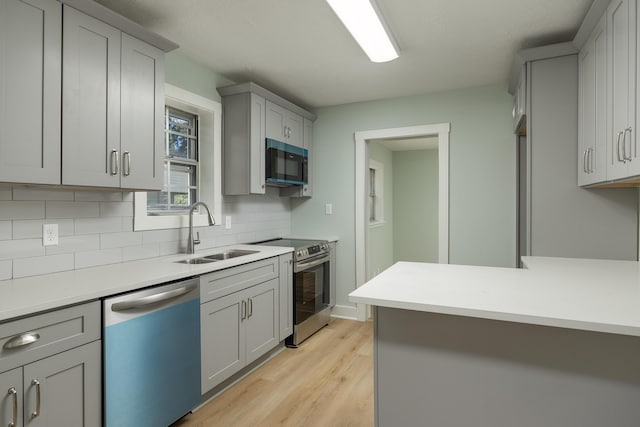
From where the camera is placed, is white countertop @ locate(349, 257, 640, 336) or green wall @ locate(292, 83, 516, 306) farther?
green wall @ locate(292, 83, 516, 306)

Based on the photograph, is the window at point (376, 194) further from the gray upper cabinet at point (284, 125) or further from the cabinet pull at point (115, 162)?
the cabinet pull at point (115, 162)

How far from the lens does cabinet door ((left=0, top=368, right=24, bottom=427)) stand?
50.3 inches

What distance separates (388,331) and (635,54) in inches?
62.7

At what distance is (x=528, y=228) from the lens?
8.23ft

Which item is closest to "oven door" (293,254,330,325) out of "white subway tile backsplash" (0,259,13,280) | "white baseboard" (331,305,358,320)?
"white baseboard" (331,305,358,320)

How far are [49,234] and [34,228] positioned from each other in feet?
0.24

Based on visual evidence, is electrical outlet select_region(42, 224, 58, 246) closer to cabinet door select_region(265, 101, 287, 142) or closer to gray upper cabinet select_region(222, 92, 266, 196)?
gray upper cabinet select_region(222, 92, 266, 196)

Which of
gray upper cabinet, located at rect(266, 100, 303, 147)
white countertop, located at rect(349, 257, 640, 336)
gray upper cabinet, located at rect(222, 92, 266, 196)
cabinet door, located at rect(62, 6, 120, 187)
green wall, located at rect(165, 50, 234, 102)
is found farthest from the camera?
gray upper cabinet, located at rect(266, 100, 303, 147)

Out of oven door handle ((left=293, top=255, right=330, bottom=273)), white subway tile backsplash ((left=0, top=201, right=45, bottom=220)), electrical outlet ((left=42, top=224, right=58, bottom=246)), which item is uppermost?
white subway tile backsplash ((left=0, top=201, right=45, bottom=220))

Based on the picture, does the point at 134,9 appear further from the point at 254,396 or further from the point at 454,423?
the point at 454,423

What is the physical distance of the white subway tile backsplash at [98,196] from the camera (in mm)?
2098

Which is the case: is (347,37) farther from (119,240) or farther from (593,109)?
(119,240)

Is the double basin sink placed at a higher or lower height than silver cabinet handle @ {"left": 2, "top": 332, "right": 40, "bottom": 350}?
higher

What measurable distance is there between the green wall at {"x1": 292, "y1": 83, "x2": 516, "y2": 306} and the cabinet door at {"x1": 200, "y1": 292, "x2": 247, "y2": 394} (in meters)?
1.77
